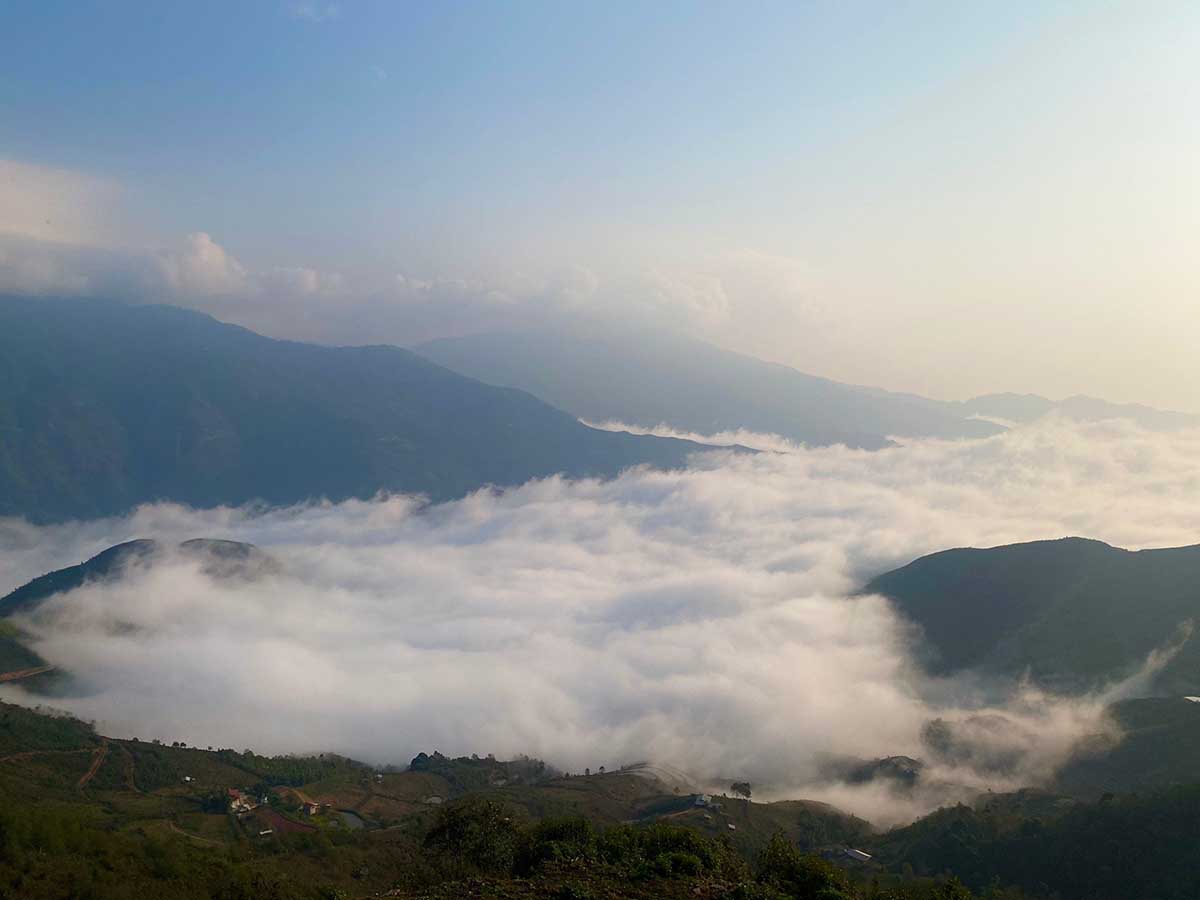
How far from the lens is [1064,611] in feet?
447

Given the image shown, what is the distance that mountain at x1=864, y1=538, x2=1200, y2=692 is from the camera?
12369 cm

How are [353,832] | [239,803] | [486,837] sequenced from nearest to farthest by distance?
[486,837] < [353,832] < [239,803]

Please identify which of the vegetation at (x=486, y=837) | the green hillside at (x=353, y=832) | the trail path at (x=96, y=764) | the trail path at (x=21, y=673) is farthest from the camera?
the trail path at (x=21, y=673)

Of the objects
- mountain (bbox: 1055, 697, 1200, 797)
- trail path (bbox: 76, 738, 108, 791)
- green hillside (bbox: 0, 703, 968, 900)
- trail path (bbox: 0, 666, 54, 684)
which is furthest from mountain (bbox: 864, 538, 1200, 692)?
trail path (bbox: 0, 666, 54, 684)

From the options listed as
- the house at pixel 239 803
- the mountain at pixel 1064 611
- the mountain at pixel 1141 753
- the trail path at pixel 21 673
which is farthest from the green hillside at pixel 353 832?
the mountain at pixel 1064 611

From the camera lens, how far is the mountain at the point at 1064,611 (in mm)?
123688

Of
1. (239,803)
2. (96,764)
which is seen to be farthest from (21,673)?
(239,803)

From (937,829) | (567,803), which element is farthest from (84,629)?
(937,829)

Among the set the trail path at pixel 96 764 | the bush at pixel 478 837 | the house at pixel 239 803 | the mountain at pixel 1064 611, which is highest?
the mountain at pixel 1064 611

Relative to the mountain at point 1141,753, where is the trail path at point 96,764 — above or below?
below

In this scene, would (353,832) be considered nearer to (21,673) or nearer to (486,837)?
(486,837)

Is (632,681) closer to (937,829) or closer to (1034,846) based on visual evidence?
(937,829)

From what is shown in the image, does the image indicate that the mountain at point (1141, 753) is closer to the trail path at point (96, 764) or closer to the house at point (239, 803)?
the house at point (239, 803)

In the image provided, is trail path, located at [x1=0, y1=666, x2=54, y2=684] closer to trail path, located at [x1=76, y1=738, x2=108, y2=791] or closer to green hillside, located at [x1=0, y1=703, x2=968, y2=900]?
green hillside, located at [x1=0, y1=703, x2=968, y2=900]
